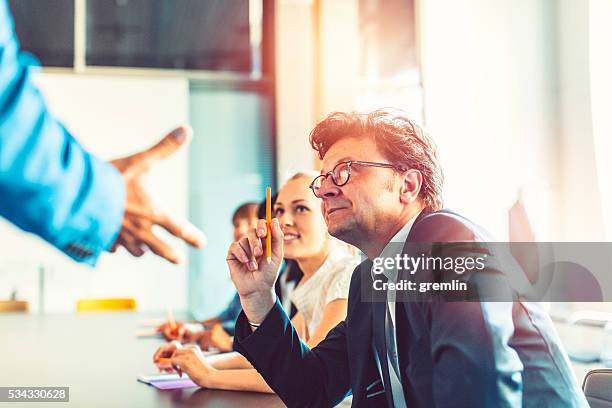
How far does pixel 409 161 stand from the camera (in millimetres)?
1306

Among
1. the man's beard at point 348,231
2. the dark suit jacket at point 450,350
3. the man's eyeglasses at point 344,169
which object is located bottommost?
the dark suit jacket at point 450,350

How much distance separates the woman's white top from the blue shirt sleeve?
1181 millimetres

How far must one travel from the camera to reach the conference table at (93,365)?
1534mm

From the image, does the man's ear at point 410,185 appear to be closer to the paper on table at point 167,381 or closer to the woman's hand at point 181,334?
the paper on table at point 167,381

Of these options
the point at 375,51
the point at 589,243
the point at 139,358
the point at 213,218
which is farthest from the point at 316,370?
the point at 213,218

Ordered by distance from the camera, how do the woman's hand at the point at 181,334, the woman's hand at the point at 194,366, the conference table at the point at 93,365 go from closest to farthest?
the conference table at the point at 93,365
the woman's hand at the point at 194,366
the woman's hand at the point at 181,334

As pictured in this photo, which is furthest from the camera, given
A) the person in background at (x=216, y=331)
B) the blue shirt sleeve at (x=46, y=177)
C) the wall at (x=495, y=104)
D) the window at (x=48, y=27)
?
the window at (x=48, y=27)

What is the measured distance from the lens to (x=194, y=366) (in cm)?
169

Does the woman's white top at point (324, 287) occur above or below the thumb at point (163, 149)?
below

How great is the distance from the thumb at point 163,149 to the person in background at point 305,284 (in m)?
0.94

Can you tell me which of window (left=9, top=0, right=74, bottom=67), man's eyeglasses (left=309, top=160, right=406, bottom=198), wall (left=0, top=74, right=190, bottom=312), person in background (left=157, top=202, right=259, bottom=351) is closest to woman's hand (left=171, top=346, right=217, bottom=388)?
person in background (left=157, top=202, right=259, bottom=351)

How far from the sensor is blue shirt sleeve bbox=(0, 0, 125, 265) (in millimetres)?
714

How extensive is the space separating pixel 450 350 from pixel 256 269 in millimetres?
483

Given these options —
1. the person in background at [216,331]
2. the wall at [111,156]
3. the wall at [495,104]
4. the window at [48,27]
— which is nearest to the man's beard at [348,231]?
the person in background at [216,331]
